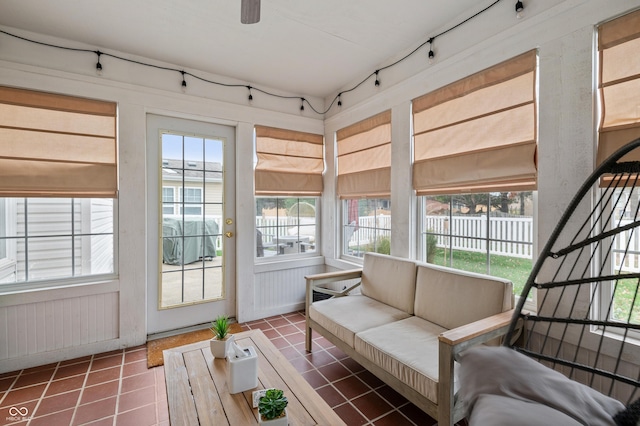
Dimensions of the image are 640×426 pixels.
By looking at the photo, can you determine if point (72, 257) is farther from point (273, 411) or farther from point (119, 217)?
point (273, 411)

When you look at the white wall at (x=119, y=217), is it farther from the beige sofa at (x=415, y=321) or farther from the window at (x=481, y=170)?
the window at (x=481, y=170)

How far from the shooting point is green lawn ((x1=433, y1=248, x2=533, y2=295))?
2.06m

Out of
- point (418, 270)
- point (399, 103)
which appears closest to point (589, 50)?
point (399, 103)

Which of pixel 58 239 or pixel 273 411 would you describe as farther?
pixel 58 239

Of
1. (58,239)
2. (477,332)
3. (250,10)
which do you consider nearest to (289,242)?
(58,239)

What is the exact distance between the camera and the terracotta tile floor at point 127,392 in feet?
6.12

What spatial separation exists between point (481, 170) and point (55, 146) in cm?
344

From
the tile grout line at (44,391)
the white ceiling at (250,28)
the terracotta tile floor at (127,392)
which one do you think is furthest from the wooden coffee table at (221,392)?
the white ceiling at (250,28)

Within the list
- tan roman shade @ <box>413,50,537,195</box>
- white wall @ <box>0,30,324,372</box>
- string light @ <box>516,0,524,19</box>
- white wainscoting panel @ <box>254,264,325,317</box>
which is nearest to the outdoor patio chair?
tan roman shade @ <box>413,50,537,195</box>

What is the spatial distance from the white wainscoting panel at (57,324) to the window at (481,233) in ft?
9.73

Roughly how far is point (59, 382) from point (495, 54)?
3.99 metres

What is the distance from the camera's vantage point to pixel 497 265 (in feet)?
7.21

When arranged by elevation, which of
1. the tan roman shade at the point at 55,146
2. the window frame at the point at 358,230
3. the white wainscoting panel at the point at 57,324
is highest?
the tan roman shade at the point at 55,146

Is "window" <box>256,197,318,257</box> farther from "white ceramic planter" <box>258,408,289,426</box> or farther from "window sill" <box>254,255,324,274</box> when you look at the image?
"white ceramic planter" <box>258,408,289,426</box>
